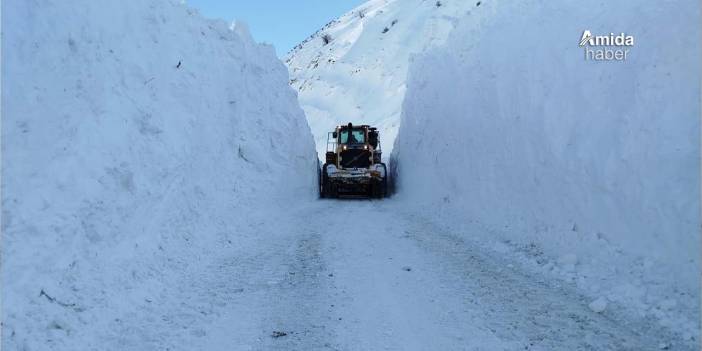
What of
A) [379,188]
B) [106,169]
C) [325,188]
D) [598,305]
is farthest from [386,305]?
[325,188]

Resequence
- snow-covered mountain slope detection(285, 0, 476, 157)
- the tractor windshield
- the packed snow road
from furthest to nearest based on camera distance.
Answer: snow-covered mountain slope detection(285, 0, 476, 157) < the tractor windshield < the packed snow road

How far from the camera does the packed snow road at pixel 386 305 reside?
4.69 metres

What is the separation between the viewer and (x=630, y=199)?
6520 mm

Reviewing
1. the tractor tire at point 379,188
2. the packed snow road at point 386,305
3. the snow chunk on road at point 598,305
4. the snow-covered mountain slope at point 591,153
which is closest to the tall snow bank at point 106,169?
the packed snow road at point 386,305

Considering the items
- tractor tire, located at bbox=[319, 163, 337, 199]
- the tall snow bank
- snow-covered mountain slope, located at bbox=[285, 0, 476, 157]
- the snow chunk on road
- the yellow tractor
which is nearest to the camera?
the tall snow bank

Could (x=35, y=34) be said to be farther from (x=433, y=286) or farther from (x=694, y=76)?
(x=694, y=76)

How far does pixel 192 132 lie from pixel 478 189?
7.24 m

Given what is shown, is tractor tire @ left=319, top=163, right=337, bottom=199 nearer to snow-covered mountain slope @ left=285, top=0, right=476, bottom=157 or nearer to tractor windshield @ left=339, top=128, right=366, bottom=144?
tractor windshield @ left=339, top=128, right=366, bottom=144

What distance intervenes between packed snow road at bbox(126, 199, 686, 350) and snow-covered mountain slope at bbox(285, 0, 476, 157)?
91.4 ft

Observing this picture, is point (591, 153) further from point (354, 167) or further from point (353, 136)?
point (353, 136)

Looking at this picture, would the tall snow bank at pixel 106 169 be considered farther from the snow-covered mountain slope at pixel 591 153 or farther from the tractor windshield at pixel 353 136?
the tractor windshield at pixel 353 136

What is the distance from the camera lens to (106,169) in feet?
23.2

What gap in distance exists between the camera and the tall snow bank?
5.08m

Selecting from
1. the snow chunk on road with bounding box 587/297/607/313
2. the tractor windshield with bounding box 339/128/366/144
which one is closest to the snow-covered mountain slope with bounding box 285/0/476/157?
the tractor windshield with bounding box 339/128/366/144
